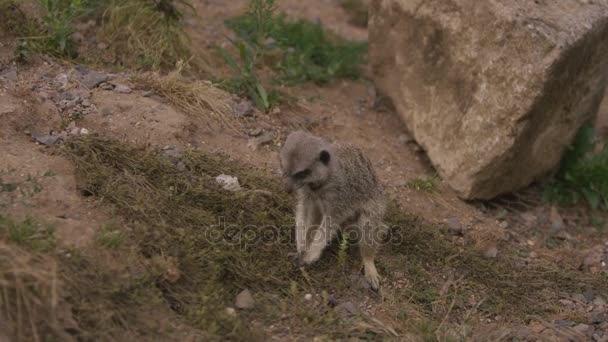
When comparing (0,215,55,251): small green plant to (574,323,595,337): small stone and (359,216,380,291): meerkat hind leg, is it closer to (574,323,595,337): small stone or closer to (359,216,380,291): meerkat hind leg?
(359,216,380,291): meerkat hind leg

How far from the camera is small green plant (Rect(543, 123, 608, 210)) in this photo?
7.16 meters

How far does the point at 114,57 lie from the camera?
7.17m

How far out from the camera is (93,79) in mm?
6438

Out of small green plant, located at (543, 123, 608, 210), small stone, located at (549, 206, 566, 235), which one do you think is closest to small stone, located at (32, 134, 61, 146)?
small stone, located at (549, 206, 566, 235)

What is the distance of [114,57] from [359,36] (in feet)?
14.4

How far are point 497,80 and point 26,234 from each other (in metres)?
4.53

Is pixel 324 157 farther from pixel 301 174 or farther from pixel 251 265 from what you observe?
pixel 251 265

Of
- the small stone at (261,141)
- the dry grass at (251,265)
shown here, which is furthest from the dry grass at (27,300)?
the small stone at (261,141)

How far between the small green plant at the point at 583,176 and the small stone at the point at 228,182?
367 centimetres

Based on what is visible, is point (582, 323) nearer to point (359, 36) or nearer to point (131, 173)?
point (131, 173)

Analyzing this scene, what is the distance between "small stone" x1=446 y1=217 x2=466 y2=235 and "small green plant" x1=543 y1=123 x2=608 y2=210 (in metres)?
1.43

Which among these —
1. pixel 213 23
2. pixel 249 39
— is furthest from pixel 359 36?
pixel 249 39

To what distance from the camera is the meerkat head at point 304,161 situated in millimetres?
4559

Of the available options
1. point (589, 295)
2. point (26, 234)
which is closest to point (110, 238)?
point (26, 234)
